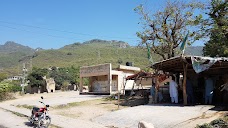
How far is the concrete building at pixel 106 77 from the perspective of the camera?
28277 mm

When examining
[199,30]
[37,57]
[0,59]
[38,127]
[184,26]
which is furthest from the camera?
[0,59]

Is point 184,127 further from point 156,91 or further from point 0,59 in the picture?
point 0,59

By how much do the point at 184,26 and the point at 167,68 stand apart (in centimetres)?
732

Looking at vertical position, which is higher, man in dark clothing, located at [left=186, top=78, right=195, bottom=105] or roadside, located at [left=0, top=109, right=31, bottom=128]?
man in dark clothing, located at [left=186, top=78, right=195, bottom=105]

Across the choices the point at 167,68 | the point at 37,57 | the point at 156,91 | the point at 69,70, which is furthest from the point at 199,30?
the point at 37,57

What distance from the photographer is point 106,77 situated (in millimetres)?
30016

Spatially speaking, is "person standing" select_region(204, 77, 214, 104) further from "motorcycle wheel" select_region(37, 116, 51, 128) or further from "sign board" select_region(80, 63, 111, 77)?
"sign board" select_region(80, 63, 111, 77)

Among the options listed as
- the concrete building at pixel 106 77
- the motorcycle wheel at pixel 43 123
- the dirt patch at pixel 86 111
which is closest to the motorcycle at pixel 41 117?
the motorcycle wheel at pixel 43 123

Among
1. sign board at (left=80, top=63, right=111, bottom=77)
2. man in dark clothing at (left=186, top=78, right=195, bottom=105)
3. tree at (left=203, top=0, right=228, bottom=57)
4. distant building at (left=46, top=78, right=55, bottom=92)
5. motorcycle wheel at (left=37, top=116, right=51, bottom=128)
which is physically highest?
tree at (left=203, top=0, right=228, bottom=57)

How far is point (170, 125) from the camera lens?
9484 mm

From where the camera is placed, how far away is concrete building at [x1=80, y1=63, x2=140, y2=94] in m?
28.3

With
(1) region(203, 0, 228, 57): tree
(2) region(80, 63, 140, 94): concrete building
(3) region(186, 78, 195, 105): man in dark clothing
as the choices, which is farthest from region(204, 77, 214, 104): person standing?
(2) region(80, 63, 140, 94): concrete building

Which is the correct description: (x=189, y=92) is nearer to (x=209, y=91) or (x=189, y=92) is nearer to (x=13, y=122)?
(x=209, y=91)

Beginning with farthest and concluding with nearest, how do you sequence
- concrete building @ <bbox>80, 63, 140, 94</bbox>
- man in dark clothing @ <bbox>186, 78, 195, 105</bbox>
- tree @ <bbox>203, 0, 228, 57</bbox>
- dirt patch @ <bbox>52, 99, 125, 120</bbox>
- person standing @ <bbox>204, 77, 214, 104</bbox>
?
concrete building @ <bbox>80, 63, 140, 94</bbox> < tree @ <bbox>203, 0, 228, 57</bbox> < man in dark clothing @ <bbox>186, 78, 195, 105</bbox> < person standing @ <bbox>204, 77, 214, 104</bbox> < dirt patch @ <bbox>52, 99, 125, 120</bbox>
